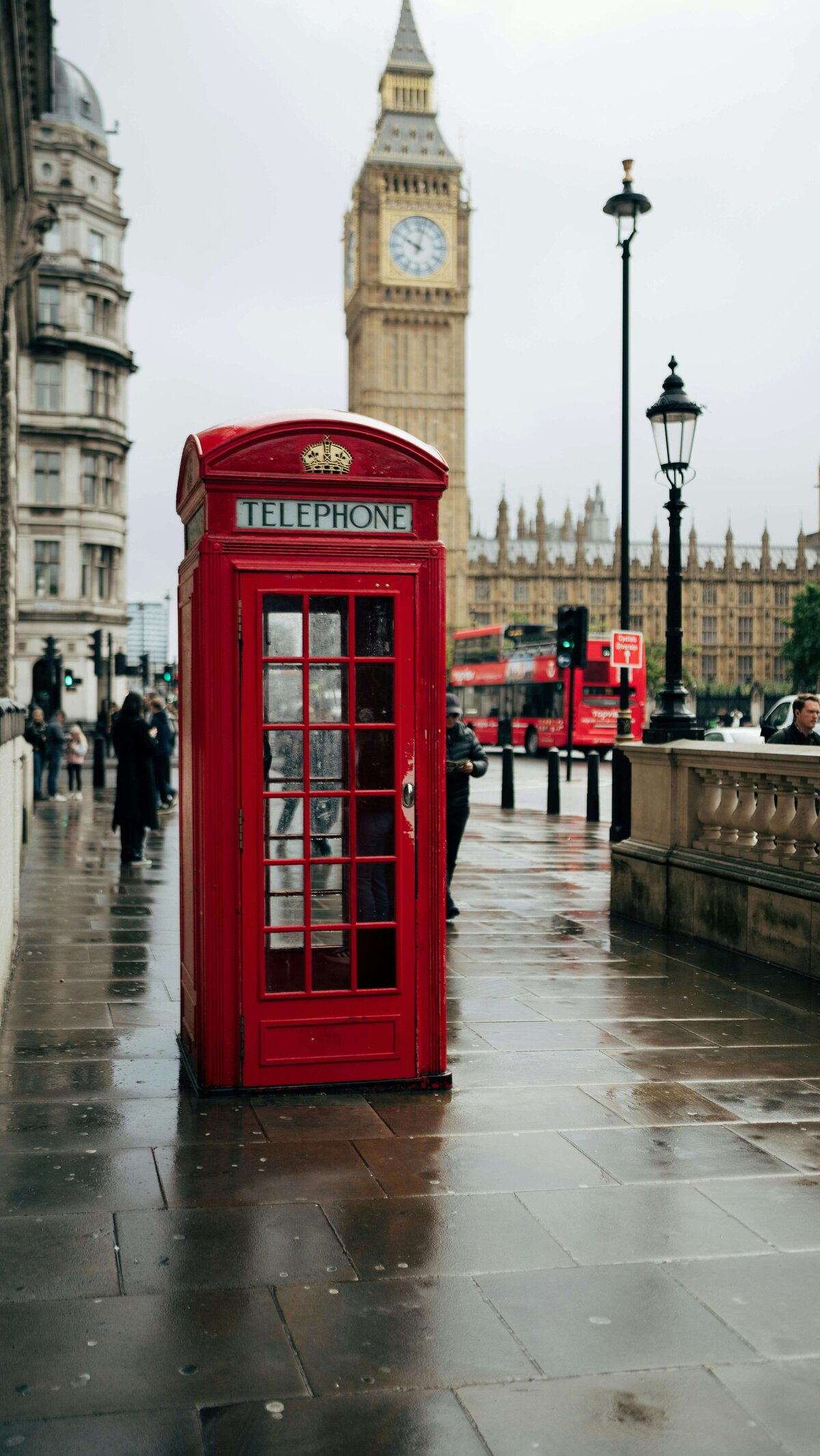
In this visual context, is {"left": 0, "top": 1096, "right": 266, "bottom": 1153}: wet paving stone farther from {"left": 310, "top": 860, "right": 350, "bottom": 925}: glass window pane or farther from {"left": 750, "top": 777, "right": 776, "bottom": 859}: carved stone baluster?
{"left": 750, "top": 777, "right": 776, "bottom": 859}: carved stone baluster

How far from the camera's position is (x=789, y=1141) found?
4.84 m

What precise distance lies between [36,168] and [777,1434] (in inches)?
2178

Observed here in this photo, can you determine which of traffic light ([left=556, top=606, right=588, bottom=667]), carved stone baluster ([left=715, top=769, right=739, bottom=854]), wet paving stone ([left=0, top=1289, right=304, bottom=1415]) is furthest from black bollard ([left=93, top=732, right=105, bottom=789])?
wet paving stone ([left=0, top=1289, right=304, bottom=1415])

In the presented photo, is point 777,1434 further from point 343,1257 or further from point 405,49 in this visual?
point 405,49

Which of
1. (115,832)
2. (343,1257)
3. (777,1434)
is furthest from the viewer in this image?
(115,832)

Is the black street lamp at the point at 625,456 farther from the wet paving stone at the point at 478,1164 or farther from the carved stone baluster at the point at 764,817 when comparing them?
the wet paving stone at the point at 478,1164

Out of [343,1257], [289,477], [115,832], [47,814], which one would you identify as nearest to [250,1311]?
[343,1257]

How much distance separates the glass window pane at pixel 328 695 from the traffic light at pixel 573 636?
61.6 ft

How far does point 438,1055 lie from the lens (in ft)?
17.8

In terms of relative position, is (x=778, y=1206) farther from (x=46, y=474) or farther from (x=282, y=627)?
(x=46, y=474)

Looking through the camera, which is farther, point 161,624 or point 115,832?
point 161,624

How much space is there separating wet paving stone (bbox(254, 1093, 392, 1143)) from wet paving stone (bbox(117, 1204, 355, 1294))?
70cm

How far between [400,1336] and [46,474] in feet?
167

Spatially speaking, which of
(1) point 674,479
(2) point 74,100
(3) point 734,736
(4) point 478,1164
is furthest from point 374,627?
(2) point 74,100
